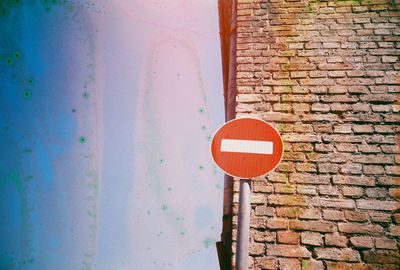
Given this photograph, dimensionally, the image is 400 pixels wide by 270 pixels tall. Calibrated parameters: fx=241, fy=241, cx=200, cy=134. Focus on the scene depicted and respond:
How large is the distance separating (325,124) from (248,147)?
43.8 inches

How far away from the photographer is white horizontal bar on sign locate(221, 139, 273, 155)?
156 centimetres

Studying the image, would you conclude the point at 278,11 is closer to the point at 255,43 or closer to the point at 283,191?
the point at 255,43

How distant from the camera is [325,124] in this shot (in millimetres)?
2260

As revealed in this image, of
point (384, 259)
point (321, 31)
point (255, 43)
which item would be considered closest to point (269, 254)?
point (384, 259)

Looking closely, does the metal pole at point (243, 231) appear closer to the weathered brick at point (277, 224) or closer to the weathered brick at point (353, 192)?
the weathered brick at point (277, 224)

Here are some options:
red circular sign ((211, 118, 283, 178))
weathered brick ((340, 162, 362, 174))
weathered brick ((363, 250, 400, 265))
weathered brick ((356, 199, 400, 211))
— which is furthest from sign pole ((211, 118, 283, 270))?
weathered brick ((363, 250, 400, 265))

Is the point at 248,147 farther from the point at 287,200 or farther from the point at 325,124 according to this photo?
the point at 325,124

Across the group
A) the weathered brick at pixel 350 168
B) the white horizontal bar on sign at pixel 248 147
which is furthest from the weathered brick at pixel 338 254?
the white horizontal bar on sign at pixel 248 147

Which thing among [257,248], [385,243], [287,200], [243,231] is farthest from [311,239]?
[243,231]

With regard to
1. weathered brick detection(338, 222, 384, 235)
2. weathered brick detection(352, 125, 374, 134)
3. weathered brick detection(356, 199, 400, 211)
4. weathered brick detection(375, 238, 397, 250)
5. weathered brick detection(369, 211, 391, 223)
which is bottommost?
weathered brick detection(375, 238, 397, 250)

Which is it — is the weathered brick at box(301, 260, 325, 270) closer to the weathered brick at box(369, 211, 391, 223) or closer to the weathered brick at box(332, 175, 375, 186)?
the weathered brick at box(369, 211, 391, 223)

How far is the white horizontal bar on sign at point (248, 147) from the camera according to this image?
1.56 m

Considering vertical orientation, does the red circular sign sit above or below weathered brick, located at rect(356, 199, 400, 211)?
above

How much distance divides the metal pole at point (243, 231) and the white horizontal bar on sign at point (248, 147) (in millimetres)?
200
